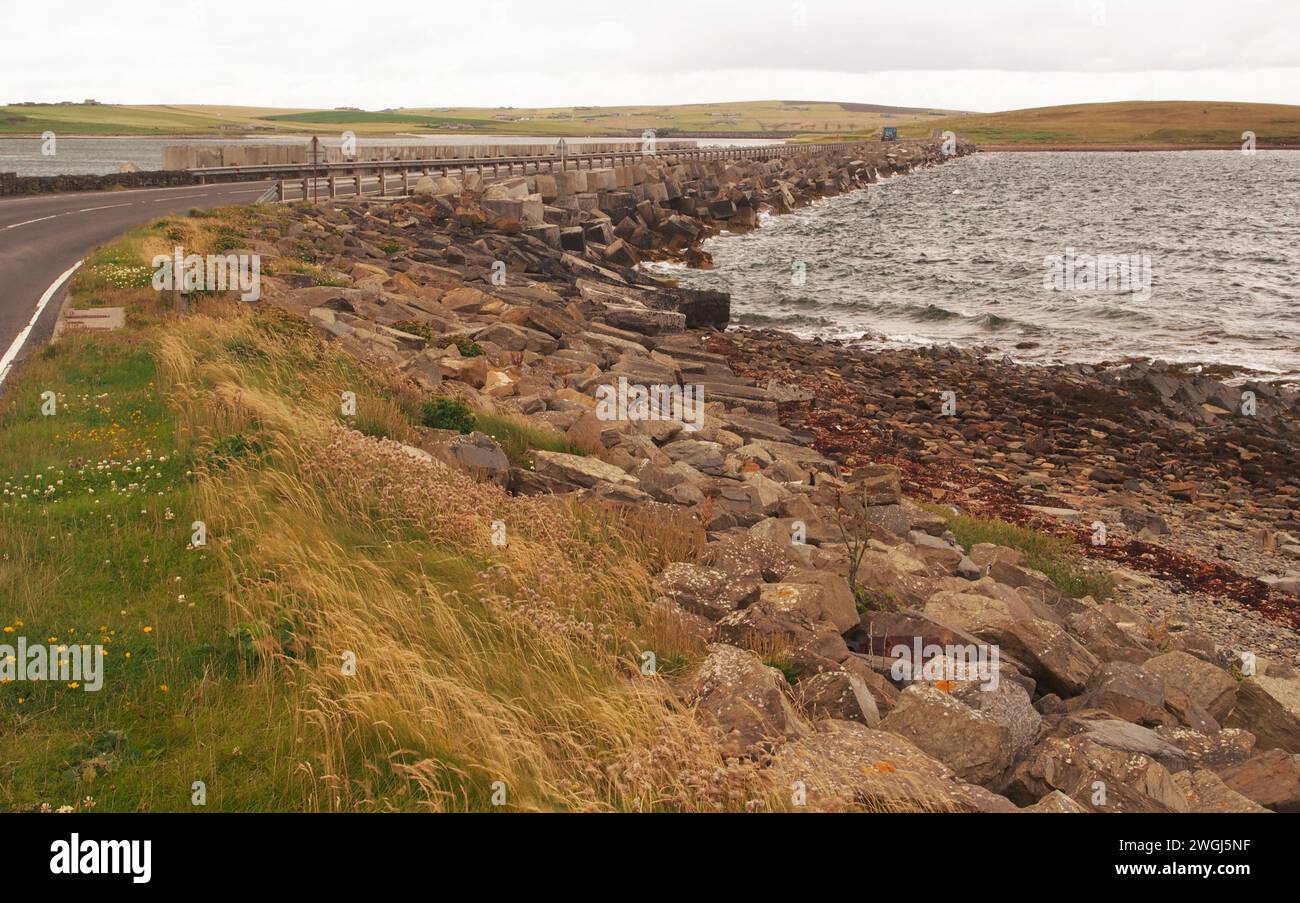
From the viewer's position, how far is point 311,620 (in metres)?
6.79

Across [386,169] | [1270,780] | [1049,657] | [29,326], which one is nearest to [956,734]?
[1270,780]

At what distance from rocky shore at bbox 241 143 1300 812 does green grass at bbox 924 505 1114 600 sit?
0.33 feet

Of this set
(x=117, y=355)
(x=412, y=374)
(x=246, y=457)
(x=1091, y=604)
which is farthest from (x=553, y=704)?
(x=117, y=355)

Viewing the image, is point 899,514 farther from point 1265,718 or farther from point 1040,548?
point 1265,718

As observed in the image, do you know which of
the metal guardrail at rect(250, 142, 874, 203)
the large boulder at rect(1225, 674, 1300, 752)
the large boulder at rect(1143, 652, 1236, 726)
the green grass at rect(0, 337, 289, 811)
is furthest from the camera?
the metal guardrail at rect(250, 142, 874, 203)

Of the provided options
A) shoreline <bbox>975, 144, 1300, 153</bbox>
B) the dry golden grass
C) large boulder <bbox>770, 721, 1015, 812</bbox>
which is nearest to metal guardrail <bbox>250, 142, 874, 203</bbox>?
the dry golden grass

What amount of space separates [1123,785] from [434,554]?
5.04m

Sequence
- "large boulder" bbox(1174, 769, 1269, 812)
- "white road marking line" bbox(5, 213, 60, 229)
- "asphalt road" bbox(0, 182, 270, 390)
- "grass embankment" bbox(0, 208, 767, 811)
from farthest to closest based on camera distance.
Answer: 1. "white road marking line" bbox(5, 213, 60, 229)
2. "asphalt road" bbox(0, 182, 270, 390)
3. "large boulder" bbox(1174, 769, 1269, 812)
4. "grass embankment" bbox(0, 208, 767, 811)

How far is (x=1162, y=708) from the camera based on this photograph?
328 inches

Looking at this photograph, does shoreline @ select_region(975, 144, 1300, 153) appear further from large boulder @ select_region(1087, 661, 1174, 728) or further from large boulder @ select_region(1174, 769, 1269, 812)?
large boulder @ select_region(1174, 769, 1269, 812)

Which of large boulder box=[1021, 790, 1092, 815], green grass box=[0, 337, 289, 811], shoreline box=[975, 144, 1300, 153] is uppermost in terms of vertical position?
shoreline box=[975, 144, 1300, 153]

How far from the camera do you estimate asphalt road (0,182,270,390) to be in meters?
16.0

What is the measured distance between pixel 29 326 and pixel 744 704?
14.3m

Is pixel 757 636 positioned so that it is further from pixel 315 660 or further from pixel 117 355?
pixel 117 355
